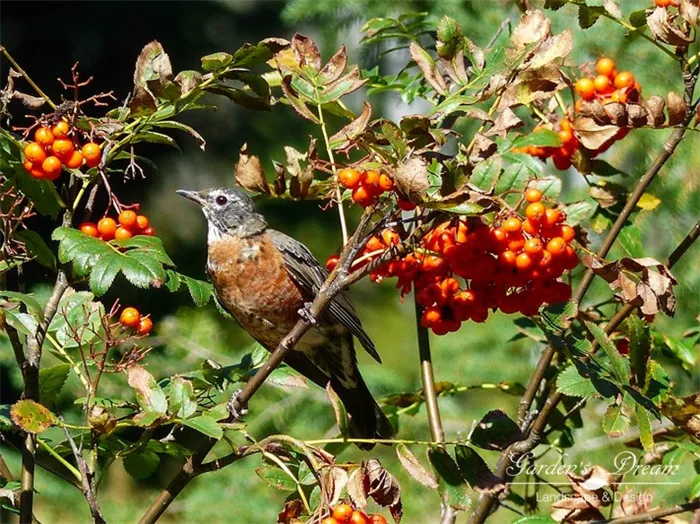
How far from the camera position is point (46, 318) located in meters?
1.30

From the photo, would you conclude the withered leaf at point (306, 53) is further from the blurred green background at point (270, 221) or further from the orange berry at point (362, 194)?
the blurred green background at point (270, 221)

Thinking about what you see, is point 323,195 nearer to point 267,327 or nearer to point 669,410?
point 669,410

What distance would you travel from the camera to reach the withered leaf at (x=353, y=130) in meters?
1.28

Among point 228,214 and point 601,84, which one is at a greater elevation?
point 601,84

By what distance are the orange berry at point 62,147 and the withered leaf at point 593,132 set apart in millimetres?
756

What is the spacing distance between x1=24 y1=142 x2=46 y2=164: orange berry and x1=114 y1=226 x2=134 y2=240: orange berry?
18cm

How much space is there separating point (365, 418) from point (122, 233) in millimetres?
991

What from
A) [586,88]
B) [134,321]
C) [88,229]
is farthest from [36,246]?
[586,88]

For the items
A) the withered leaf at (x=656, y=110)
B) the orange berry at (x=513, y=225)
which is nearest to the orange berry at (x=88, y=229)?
the orange berry at (x=513, y=225)

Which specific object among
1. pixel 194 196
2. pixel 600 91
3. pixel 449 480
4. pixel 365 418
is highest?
pixel 600 91

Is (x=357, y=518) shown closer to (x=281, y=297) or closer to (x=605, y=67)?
(x=605, y=67)

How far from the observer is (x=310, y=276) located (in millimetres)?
2404

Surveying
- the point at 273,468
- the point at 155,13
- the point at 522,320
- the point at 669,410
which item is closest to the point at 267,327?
the point at 522,320

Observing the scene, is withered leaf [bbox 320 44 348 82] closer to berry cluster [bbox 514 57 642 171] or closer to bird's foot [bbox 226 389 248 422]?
berry cluster [bbox 514 57 642 171]
